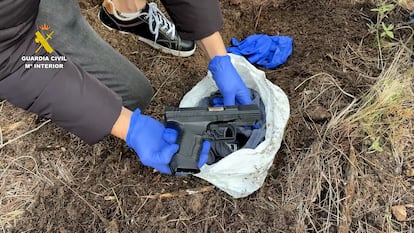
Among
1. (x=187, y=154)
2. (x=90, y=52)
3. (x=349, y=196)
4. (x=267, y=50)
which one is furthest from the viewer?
(x=267, y=50)

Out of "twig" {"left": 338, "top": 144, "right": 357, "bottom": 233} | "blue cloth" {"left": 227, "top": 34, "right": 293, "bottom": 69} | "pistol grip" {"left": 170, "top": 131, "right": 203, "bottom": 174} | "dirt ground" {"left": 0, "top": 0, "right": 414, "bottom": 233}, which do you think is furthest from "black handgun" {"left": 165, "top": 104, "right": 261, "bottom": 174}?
"blue cloth" {"left": 227, "top": 34, "right": 293, "bottom": 69}

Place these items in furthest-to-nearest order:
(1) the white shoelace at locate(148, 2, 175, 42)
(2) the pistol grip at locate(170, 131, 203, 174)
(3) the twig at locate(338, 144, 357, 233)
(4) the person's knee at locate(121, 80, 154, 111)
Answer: (1) the white shoelace at locate(148, 2, 175, 42)
(4) the person's knee at locate(121, 80, 154, 111)
(3) the twig at locate(338, 144, 357, 233)
(2) the pistol grip at locate(170, 131, 203, 174)

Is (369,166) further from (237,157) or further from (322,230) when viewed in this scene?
(237,157)

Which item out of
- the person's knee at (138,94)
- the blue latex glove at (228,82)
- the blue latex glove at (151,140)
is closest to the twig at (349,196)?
the blue latex glove at (228,82)

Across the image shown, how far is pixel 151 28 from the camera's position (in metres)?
2.03

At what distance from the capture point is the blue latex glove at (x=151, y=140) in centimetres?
143

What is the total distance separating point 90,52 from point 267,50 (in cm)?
74

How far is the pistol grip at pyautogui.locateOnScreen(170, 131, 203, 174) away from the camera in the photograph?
4.55ft

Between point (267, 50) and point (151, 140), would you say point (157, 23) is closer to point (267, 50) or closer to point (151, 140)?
point (267, 50)

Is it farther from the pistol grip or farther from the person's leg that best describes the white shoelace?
the pistol grip

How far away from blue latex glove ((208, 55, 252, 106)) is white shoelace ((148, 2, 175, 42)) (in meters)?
0.49

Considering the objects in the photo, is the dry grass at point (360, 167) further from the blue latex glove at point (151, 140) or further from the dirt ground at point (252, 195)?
the blue latex glove at point (151, 140)

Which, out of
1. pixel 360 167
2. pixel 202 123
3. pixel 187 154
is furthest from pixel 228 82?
pixel 360 167

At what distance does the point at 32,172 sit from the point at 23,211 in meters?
0.15
